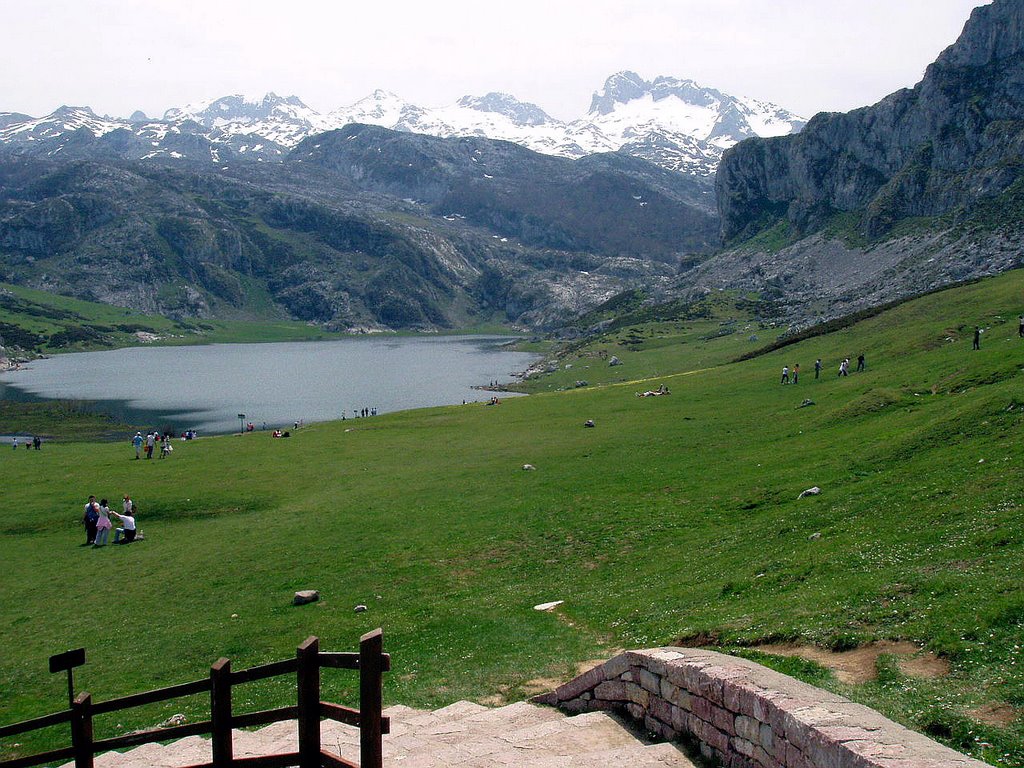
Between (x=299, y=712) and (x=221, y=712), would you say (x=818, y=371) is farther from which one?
(x=221, y=712)

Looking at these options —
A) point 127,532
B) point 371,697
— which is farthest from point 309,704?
point 127,532

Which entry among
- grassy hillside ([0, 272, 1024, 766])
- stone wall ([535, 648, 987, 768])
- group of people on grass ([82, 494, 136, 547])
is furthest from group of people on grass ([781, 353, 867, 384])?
stone wall ([535, 648, 987, 768])

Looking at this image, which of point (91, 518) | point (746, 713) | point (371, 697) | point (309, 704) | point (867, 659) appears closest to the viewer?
point (371, 697)

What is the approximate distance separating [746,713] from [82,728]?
1035cm

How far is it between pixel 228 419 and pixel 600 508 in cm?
11293

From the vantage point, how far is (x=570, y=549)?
3381cm

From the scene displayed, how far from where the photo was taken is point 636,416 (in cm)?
6838

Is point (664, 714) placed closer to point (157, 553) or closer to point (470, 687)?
point (470, 687)

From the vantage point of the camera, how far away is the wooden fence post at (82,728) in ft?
38.9

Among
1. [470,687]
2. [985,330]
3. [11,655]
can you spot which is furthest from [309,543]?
[985,330]

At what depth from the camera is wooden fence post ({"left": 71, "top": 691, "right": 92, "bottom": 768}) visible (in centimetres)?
1187

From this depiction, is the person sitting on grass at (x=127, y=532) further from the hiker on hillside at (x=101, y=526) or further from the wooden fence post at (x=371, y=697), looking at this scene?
the wooden fence post at (x=371, y=697)

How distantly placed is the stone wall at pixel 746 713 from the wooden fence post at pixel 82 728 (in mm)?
9476

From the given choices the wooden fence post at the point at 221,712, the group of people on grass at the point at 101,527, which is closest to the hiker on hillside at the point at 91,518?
the group of people on grass at the point at 101,527
